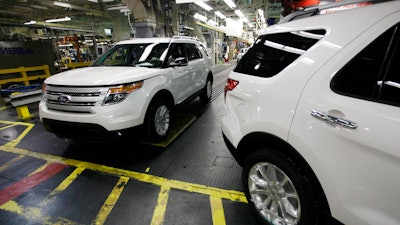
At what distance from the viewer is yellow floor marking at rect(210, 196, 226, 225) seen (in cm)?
189

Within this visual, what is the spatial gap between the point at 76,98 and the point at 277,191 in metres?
2.47

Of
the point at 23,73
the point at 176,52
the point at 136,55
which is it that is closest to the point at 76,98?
the point at 136,55

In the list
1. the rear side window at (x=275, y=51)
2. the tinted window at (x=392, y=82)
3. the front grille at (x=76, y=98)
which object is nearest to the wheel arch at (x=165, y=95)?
the front grille at (x=76, y=98)

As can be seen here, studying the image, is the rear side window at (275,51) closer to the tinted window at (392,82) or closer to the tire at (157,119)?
the tinted window at (392,82)

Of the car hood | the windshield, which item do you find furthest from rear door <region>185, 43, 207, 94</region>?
the car hood

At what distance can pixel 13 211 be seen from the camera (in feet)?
6.84

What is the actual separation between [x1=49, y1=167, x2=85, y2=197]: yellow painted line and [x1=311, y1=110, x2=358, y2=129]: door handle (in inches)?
107

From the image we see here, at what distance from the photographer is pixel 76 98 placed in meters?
2.53

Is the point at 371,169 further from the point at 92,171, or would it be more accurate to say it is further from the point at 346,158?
the point at 92,171

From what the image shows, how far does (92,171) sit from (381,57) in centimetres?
309

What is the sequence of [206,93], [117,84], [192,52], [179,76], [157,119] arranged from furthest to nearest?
[206,93] → [192,52] → [179,76] → [157,119] → [117,84]

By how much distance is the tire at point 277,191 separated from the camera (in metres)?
1.39

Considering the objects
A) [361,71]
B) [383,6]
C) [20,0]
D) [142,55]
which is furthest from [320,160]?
[20,0]

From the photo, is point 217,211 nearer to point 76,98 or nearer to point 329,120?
point 329,120
